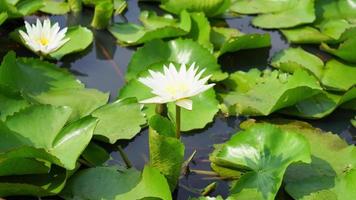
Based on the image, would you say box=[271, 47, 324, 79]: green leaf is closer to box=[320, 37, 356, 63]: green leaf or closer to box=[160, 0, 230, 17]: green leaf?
box=[320, 37, 356, 63]: green leaf

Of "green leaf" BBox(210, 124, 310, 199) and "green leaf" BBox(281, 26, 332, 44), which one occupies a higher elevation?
"green leaf" BBox(210, 124, 310, 199)

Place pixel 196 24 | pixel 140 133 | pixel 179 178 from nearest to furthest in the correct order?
pixel 179 178
pixel 140 133
pixel 196 24

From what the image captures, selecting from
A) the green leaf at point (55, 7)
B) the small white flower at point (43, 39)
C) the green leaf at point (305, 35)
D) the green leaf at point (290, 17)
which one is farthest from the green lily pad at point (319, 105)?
the green leaf at point (55, 7)

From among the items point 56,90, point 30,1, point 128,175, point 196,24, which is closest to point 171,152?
Result: point 128,175

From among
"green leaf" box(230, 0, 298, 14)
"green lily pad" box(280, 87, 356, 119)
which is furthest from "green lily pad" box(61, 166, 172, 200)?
"green leaf" box(230, 0, 298, 14)

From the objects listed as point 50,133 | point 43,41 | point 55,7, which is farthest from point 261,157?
point 55,7

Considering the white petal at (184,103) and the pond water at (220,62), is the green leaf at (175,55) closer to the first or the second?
the pond water at (220,62)

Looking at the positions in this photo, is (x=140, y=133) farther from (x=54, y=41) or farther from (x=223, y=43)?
(x=223, y=43)
